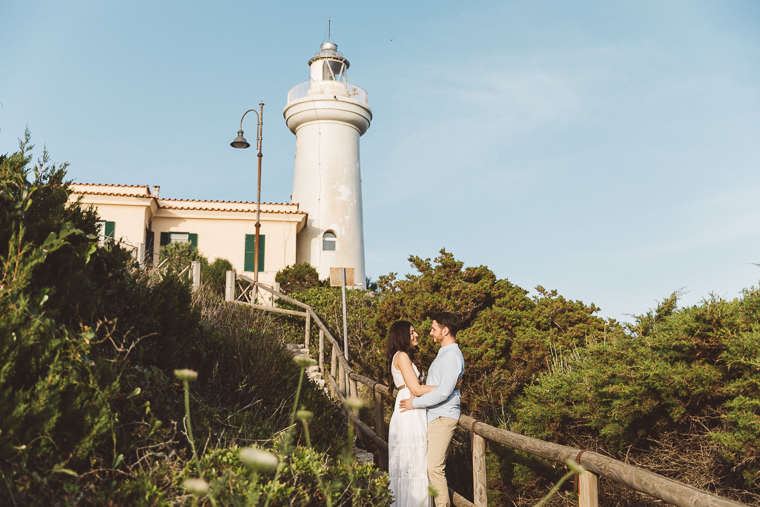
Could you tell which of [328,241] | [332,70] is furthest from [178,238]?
[332,70]

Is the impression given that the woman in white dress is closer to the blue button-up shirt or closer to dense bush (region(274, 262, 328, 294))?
the blue button-up shirt

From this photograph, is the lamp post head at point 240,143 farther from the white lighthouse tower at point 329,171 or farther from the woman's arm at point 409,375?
the woman's arm at point 409,375

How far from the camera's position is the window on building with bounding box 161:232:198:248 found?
71.5 feet

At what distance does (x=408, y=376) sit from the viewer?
14.2 feet

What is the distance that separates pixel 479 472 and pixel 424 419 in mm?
589

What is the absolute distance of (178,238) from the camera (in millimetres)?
21828

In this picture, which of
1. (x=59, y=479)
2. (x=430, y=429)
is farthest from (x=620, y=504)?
(x=59, y=479)

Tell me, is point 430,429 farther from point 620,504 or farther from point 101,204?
point 101,204

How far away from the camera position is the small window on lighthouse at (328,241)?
23.9 metres

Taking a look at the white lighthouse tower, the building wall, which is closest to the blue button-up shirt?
the building wall

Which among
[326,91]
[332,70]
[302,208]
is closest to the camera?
[302,208]

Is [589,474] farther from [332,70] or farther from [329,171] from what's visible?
[332,70]

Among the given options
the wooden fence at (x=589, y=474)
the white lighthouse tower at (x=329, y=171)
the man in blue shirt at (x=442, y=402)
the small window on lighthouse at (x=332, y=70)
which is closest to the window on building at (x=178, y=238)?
the white lighthouse tower at (x=329, y=171)

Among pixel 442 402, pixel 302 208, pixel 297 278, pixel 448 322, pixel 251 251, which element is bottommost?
pixel 442 402
